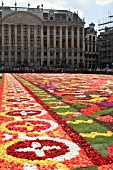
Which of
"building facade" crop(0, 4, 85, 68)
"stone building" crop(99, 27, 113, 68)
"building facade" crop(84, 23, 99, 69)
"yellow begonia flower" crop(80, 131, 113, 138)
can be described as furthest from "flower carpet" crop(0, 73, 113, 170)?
"building facade" crop(84, 23, 99, 69)

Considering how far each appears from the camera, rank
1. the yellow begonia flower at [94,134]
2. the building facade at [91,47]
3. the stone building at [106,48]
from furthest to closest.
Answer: the building facade at [91,47] < the stone building at [106,48] < the yellow begonia flower at [94,134]

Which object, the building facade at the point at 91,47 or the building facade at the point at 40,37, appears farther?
the building facade at the point at 91,47

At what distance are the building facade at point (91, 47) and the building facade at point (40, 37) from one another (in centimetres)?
290

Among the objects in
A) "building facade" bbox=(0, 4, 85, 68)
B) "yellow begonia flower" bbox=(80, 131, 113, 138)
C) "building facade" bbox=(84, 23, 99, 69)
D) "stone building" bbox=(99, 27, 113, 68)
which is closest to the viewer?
"yellow begonia flower" bbox=(80, 131, 113, 138)

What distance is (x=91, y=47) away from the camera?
92.9m

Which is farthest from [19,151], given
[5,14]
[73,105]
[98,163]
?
[5,14]

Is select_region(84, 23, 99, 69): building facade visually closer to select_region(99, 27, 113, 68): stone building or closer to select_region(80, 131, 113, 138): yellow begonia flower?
select_region(99, 27, 113, 68): stone building

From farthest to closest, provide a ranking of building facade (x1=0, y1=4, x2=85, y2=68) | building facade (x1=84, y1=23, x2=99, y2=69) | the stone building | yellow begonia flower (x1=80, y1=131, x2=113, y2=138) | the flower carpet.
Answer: building facade (x1=84, y1=23, x2=99, y2=69)
the stone building
building facade (x1=0, y1=4, x2=85, y2=68)
yellow begonia flower (x1=80, y1=131, x2=113, y2=138)
the flower carpet

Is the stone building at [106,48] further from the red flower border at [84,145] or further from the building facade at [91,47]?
the red flower border at [84,145]

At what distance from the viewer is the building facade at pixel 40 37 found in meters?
83.9

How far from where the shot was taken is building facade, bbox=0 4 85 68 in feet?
275

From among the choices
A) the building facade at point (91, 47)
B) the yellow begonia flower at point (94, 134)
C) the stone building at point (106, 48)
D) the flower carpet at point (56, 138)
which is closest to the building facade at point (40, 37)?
the building facade at point (91, 47)

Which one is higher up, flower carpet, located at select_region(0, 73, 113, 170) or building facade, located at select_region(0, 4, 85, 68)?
building facade, located at select_region(0, 4, 85, 68)

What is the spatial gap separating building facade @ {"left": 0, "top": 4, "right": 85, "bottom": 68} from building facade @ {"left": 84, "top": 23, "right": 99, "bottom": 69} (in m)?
2.90
